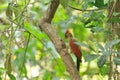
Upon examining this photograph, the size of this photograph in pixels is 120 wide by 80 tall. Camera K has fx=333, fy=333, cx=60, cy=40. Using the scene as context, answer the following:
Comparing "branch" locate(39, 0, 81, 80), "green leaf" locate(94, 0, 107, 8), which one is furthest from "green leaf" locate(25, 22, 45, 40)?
"green leaf" locate(94, 0, 107, 8)

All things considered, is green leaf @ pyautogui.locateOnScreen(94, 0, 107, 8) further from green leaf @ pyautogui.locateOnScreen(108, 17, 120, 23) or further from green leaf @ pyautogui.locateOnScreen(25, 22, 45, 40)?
green leaf @ pyautogui.locateOnScreen(25, 22, 45, 40)

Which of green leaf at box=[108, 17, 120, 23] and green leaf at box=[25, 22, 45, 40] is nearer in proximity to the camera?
green leaf at box=[108, 17, 120, 23]

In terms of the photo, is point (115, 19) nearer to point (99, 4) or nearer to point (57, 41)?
point (99, 4)

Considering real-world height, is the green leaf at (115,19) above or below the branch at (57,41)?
above

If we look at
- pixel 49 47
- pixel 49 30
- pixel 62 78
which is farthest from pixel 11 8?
pixel 62 78

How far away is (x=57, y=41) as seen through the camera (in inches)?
50.5

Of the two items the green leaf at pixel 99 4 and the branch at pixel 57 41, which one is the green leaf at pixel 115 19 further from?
the branch at pixel 57 41

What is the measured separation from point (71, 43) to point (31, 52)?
17.4 inches

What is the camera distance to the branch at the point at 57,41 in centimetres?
123

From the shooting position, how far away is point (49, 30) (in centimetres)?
132

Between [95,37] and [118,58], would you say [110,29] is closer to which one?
[118,58]

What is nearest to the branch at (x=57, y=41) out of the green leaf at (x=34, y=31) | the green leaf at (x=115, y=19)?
the green leaf at (x=34, y=31)

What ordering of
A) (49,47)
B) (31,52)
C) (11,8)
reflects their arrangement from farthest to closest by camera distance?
(31,52)
(49,47)
(11,8)

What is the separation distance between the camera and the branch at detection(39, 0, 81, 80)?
1233 mm
